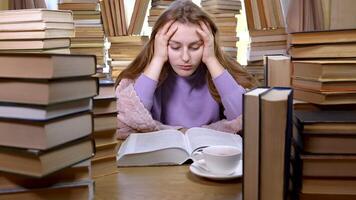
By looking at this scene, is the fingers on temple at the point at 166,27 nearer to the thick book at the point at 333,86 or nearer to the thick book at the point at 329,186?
the thick book at the point at 333,86

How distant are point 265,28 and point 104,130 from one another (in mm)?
1979

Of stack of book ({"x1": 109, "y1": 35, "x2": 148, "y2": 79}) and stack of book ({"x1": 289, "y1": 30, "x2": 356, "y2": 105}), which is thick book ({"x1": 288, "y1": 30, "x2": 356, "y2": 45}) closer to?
stack of book ({"x1": 289, "y1": 30, "x2": 356, "y2": 105})

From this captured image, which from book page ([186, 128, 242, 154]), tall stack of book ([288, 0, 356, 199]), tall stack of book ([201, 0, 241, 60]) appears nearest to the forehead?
book page ([186, 128, 242, 154])

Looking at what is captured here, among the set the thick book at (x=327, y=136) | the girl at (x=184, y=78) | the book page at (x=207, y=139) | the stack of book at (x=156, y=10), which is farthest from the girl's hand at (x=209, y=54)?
the stack of book at (x=156, y=10)

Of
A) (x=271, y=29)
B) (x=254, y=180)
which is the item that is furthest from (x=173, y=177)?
(x=271, y=29)

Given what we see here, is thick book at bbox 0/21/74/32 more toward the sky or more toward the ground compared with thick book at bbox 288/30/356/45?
more toward the sky

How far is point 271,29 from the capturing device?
2.70 m

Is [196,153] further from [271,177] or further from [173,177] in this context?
[271,177]

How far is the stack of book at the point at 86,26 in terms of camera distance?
2795 millimetres

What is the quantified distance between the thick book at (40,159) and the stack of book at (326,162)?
385 mm

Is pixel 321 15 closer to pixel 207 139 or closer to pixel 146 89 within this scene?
pixel 146 89

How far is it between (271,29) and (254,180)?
2132 mm

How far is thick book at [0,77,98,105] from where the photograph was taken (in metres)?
0.65

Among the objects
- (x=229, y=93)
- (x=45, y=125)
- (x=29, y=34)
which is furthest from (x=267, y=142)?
(x=29, y=34)
